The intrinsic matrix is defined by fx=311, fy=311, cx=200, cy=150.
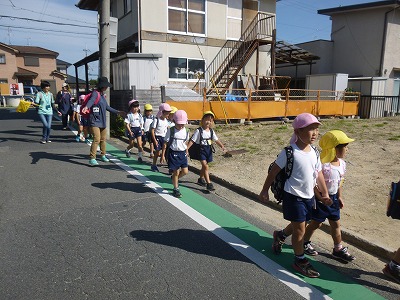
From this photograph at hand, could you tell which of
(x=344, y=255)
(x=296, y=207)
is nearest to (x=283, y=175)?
(x=296, y=207)

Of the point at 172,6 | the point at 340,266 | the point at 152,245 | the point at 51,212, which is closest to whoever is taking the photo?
the point at 340,266

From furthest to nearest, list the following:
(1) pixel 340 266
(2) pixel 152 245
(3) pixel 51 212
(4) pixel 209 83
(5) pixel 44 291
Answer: (4) pixel 209 83, (3) pixel 51 212, (2) pixel 152 245, (1) pixel 340 266, (5) pixel 44 291

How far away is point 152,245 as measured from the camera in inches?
138

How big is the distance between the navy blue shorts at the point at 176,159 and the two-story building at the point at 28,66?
48.7 m

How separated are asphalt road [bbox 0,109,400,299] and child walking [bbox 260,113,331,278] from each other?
324 millimetres

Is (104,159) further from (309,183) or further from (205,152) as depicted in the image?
(309,183)

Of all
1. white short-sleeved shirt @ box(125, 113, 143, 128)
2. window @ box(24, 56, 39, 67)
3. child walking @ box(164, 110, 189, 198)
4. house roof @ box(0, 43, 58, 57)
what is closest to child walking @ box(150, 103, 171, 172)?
white short-sleeved shirt @ box(125, 113, 143, 128)

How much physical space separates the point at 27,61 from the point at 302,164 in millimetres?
57782

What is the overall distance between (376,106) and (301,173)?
18332 mm

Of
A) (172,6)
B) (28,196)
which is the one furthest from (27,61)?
(28,196)

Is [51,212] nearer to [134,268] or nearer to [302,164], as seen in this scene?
[134,268]

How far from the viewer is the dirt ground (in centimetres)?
416

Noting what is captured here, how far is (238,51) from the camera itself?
16484mm

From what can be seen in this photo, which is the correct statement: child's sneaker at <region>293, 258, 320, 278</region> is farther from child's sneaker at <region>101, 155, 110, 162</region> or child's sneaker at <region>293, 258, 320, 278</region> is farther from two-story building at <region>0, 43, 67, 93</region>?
two-story building at <region>0, 43, 67, 93</region>
